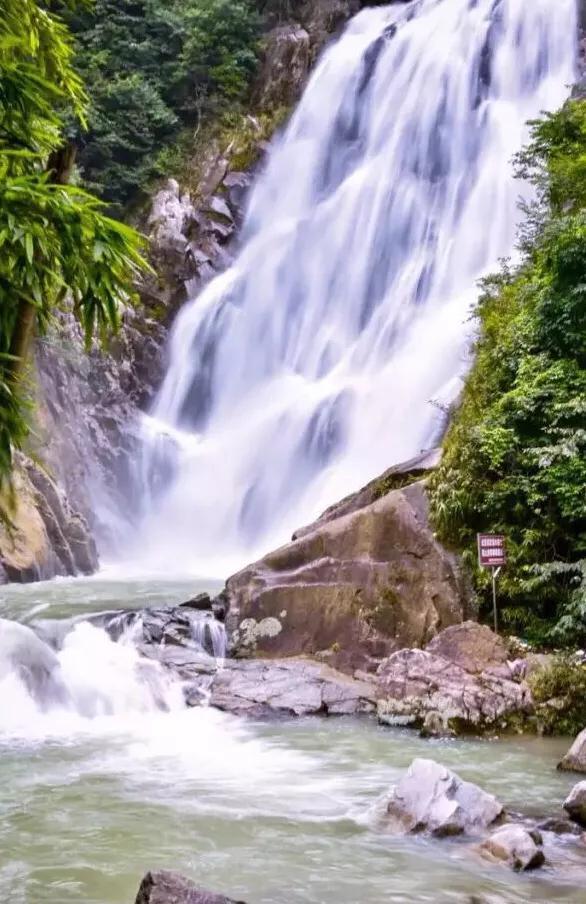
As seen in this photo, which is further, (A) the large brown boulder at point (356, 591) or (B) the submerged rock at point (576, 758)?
(A) the large brown boulder at point (356, 591)

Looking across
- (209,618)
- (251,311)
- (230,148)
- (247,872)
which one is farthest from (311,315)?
(247,872)

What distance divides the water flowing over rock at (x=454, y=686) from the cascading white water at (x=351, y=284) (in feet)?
27.1

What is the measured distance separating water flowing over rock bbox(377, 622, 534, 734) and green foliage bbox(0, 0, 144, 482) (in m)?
6.22

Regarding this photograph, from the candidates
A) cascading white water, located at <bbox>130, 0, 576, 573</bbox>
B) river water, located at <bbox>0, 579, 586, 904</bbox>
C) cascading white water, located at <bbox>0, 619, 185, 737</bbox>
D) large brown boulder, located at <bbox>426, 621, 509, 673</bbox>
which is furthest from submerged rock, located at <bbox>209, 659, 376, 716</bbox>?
cascading white water, located at <bbox>130, 0, 576, 573</bbox>

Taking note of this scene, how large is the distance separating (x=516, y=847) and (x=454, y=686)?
345cm

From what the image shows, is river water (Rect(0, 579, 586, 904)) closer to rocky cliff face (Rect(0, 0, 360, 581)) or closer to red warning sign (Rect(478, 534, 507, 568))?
red warning sign (Rect(478, 534, 507, 568))

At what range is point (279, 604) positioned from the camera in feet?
34.3

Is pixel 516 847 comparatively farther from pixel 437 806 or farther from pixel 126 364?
pixel 126 364

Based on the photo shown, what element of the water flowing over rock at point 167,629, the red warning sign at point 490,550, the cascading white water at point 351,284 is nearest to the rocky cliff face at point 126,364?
the cascading white water at point 351,284

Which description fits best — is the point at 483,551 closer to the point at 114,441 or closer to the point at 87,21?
the point at 114,441

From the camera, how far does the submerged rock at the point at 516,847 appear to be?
4.95 metres

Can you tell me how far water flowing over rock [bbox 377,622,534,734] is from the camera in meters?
8.28

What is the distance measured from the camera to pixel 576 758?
6.98 meters

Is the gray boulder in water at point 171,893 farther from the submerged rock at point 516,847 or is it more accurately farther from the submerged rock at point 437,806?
the submerged rock at point 437,806
